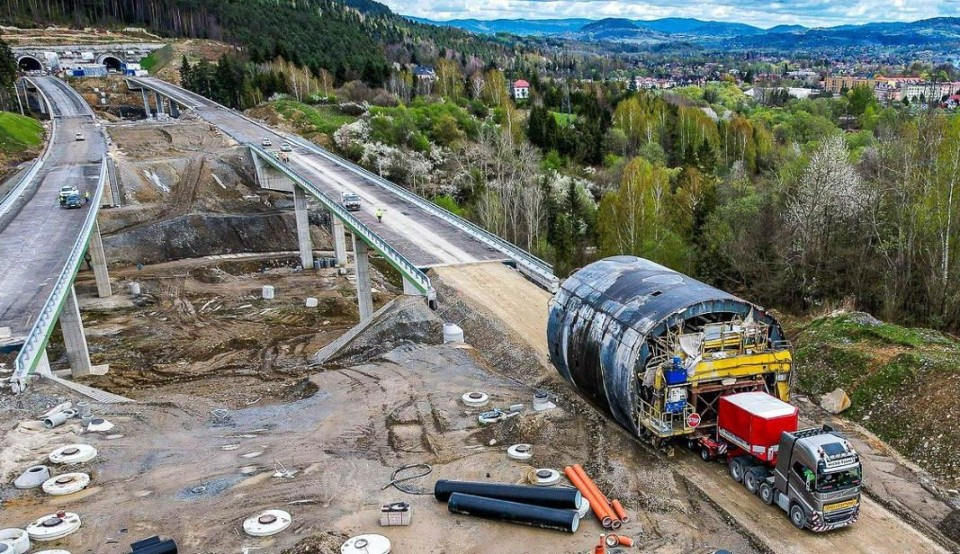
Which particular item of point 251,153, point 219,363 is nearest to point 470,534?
point 219,363

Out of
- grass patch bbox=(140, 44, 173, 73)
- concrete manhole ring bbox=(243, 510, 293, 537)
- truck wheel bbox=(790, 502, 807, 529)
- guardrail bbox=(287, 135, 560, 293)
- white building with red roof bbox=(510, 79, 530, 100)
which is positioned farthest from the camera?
grass patch bbox=(140, 44, 173, 73)

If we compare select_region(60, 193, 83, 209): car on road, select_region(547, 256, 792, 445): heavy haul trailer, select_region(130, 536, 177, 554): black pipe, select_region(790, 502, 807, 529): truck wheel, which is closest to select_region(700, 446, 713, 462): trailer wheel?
select_region(547, 256, 792, 445): heavy haul trailer

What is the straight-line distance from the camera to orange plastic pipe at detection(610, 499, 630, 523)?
48.6ft

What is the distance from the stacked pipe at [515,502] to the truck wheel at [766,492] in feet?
14.3

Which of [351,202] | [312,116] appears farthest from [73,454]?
[312,116]

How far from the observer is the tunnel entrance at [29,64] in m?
129

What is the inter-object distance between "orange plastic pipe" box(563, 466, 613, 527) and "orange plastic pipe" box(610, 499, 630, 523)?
228 mm

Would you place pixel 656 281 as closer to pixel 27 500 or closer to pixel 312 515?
pixel 312 515

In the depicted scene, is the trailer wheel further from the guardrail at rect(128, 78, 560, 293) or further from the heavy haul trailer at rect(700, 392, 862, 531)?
the guardrail at rect(128, 78, 560, 293)

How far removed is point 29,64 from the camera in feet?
434

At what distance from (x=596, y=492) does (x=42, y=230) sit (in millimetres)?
38289

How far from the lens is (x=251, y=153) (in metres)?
64.7

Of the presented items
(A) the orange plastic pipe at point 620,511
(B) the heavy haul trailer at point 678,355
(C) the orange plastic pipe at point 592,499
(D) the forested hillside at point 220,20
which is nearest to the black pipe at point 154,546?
(C) the orange plastic pipe at point 592,499

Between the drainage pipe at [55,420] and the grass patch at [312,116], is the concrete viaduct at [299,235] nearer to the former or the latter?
the drainage pipe at [55,420]
